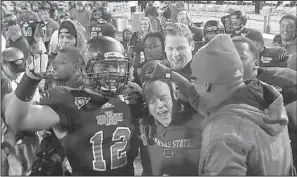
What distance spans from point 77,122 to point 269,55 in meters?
2.13

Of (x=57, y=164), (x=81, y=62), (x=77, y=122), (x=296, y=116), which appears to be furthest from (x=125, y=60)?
(x=296, y=116)

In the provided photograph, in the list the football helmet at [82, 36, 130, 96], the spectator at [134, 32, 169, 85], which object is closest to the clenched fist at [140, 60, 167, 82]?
the football helmet at [82, 36, 130, 96]

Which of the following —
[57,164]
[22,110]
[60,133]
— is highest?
[22,110]

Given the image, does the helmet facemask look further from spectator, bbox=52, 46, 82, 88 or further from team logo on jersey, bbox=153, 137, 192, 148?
spectator, bbox=52, 46, 82, 88

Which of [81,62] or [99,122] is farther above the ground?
[81,62]

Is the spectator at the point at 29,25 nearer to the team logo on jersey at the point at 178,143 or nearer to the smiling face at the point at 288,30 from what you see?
the smiling face at the point at 288,30

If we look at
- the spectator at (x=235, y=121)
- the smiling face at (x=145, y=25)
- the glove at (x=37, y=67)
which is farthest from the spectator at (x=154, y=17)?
the spectator at (x=235, y=121)

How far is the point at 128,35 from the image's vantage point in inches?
245

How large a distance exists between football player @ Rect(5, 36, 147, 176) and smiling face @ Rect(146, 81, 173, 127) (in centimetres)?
12

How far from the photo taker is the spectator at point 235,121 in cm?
146

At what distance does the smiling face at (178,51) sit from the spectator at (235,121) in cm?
94

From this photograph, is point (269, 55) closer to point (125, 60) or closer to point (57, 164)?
point (125, 60)

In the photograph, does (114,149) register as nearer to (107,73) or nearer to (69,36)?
(107,73)

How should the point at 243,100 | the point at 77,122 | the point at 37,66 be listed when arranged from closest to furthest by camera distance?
the point at 243,100, the point at 37,66, the point at 77,122
